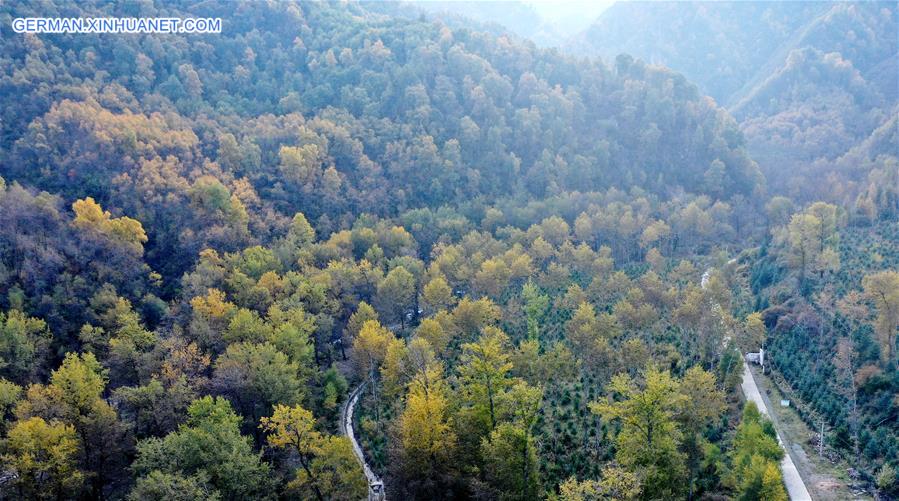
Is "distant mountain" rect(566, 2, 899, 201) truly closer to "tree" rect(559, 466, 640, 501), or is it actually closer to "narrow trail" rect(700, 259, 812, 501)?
"narrow trail" rect(700, 259, 812, 501)

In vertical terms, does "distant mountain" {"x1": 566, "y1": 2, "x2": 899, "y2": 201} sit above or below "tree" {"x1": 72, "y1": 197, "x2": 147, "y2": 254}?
above

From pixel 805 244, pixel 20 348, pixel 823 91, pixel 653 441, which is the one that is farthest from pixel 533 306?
pixel 823 91

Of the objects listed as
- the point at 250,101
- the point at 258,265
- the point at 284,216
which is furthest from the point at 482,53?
the point at 258,265

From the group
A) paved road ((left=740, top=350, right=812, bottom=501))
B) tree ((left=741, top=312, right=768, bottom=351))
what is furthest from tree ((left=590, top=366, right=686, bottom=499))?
tree ((left=741, top=312, right=768, bottom=351))

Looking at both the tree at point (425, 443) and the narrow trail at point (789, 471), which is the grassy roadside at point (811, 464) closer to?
the narrow trail at point (789, 471)

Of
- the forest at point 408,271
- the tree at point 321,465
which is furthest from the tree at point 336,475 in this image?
the forest at point 408,271

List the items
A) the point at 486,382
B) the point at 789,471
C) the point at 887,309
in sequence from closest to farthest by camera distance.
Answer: the point at 789,471 → the point at 486,382 → the point at 887,309

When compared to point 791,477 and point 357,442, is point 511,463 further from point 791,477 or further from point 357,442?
point 791,477
